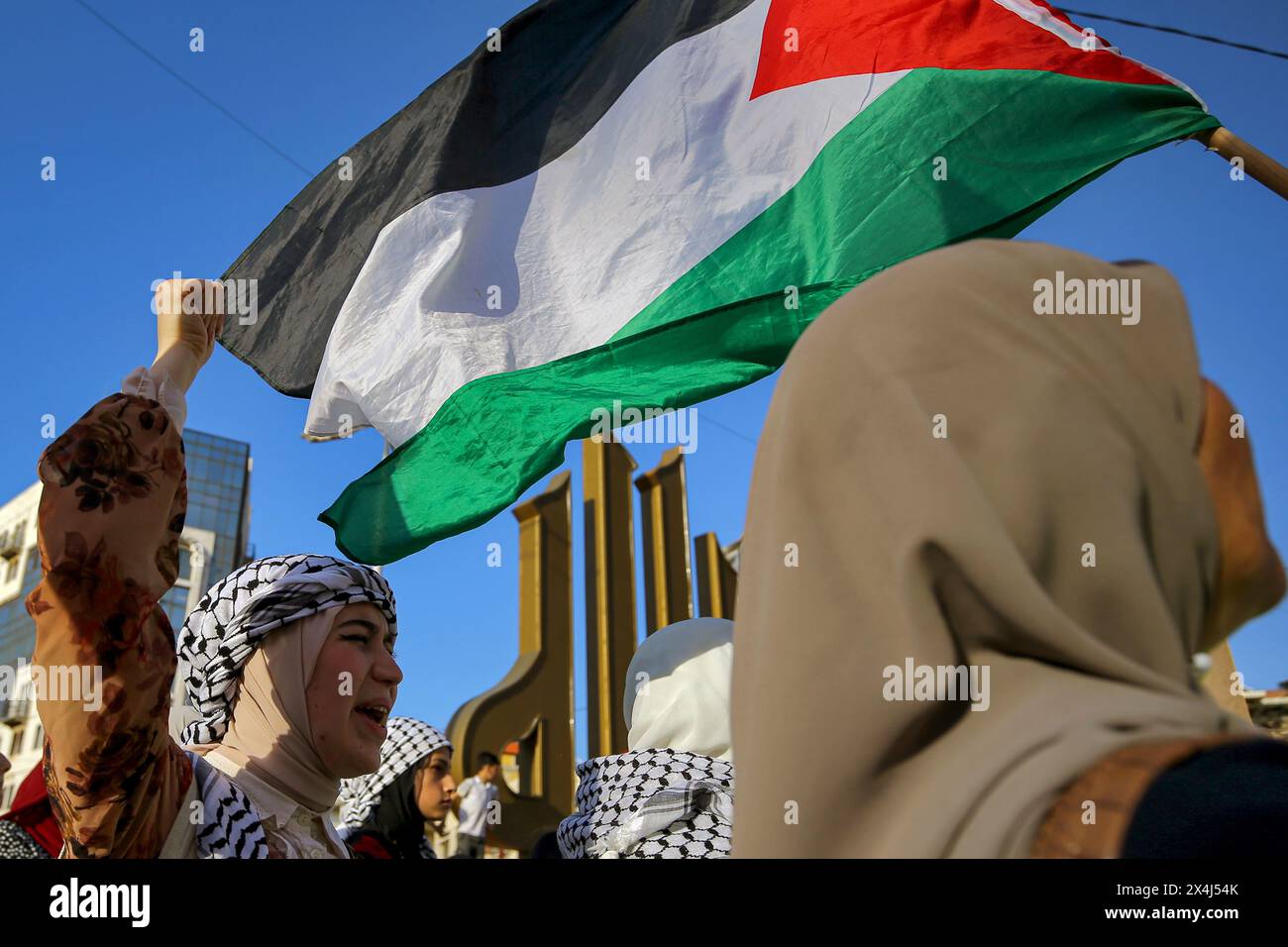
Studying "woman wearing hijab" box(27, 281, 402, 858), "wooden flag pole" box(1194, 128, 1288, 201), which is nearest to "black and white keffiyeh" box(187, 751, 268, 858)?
"woman wearing hijab" box(27, 281, 402, 858)

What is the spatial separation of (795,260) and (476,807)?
5787 millimetres

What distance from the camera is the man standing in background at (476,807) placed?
24.9 ft

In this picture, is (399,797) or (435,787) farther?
(435,787)

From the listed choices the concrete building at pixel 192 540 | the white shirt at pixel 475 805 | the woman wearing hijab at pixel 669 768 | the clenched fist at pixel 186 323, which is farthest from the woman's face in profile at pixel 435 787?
the concrete building at pixel 192 540

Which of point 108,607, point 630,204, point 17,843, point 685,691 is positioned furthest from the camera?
point 630,204

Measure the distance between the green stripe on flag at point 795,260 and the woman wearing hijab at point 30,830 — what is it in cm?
160

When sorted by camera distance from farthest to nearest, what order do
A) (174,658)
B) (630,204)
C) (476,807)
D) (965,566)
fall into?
1. (476,807)
2. (630,204)
3. (174,658)
4. (965,566)

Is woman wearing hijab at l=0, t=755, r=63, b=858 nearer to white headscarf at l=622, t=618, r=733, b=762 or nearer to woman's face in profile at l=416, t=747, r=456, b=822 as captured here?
white headscarf at l=622, t=618, r=733, b=762

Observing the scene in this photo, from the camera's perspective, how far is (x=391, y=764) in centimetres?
359

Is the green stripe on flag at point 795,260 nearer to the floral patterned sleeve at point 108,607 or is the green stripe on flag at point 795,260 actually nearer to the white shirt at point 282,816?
the white shirt at point 282,816

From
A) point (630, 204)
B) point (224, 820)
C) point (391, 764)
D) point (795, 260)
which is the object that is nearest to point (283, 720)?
point (224, 820)

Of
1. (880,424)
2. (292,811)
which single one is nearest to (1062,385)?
(880,424)

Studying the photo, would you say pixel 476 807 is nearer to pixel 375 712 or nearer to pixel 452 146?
pixel 452 146

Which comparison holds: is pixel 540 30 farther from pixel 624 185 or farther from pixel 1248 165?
pixel 1248 165
